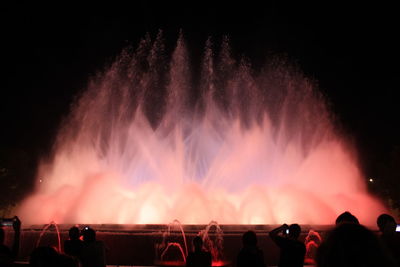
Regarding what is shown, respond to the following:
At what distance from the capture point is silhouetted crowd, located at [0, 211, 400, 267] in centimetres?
198

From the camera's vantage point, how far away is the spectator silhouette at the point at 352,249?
6.43ft

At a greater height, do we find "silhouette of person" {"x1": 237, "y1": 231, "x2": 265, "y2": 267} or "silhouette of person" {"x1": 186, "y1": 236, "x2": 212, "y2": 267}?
"silhouette of person" {"x1": 237, "y1": 231, "x2": 265, "y2": 267}

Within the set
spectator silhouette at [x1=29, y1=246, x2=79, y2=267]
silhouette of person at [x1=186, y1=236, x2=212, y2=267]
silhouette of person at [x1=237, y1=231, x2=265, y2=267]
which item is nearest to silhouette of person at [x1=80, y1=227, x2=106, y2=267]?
silhouette of person at [x1=186, y1=236, x2=212, y2=267]

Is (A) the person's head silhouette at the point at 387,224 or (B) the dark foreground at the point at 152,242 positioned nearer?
(A) the person's head silhouette at the point at 387,224

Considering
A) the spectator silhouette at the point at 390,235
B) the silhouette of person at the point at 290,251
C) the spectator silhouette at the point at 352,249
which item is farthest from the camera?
the silhouette of person at the point at 290,251

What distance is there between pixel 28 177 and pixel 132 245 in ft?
101

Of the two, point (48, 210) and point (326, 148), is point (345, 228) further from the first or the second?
point (326, 148)

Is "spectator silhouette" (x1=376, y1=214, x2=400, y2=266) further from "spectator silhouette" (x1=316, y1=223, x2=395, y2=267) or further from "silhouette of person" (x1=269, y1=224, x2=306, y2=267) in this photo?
"spectator silhouette" (x1=316, y1=223, x2=395, y2=267)

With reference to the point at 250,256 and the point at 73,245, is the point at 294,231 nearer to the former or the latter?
the point at 250,256

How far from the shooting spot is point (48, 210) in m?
17.4

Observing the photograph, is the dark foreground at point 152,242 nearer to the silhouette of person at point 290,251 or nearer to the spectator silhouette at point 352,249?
the silhouette of person at point 290,251

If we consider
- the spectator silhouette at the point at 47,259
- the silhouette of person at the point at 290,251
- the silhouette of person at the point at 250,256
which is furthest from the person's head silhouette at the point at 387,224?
the spectator silhouette at the point at 47,259

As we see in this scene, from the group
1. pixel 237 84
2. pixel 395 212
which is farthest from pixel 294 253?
pixel 395 212

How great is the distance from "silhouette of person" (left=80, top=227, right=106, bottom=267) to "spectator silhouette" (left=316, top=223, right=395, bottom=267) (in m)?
3.86
